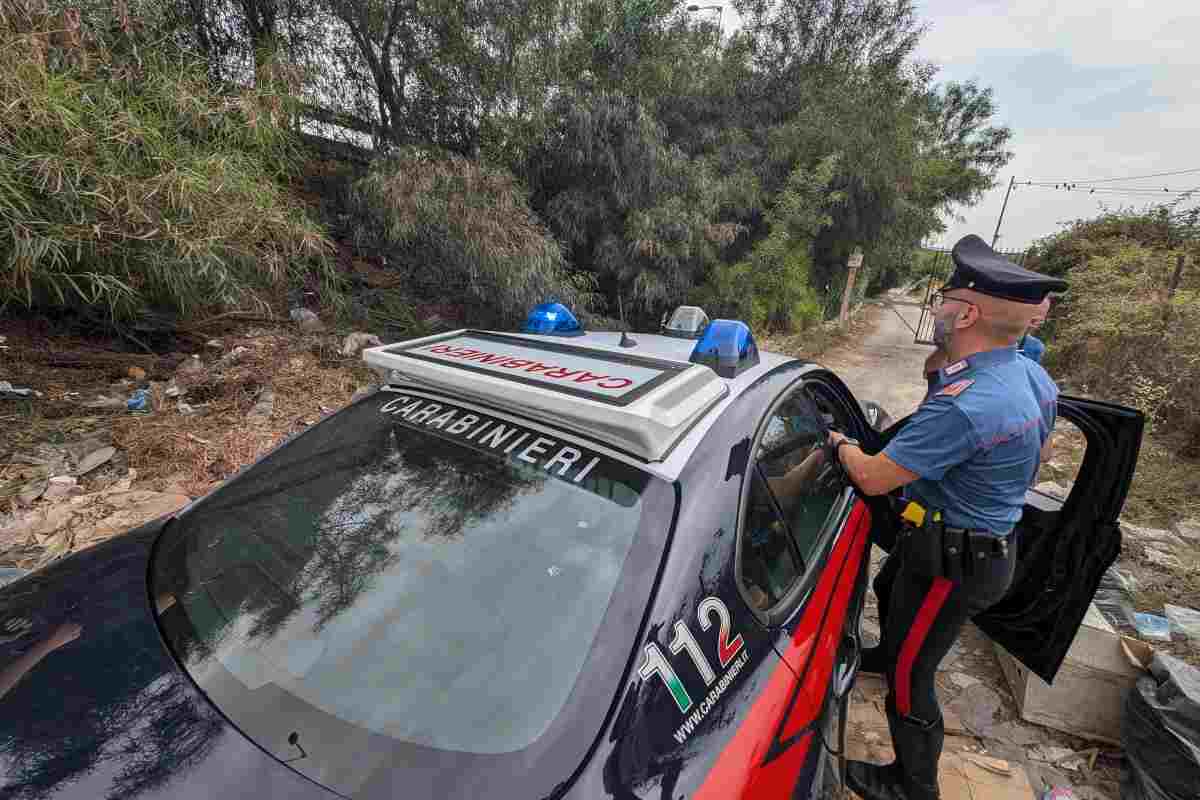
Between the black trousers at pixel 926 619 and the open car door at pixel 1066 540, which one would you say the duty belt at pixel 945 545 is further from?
the open car door at pixel 1066 540

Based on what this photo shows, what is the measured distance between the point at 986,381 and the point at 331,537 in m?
1.76

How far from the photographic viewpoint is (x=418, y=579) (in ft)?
3.44

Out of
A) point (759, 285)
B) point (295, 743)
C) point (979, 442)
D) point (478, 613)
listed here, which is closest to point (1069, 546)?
point (979, 442)

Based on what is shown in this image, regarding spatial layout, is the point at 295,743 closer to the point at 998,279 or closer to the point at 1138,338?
the point at 998,279

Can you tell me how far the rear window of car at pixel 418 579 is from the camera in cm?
86

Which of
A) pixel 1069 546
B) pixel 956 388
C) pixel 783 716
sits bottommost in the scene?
pixel 1069 546

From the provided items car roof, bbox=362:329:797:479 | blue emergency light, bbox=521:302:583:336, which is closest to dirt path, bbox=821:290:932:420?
blue emergency light, bbox=521:302:583:336

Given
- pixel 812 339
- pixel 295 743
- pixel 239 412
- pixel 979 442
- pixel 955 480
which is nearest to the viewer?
pixel 295 743

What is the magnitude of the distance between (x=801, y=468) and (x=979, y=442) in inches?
18.4

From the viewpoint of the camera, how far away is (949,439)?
142 centimetres

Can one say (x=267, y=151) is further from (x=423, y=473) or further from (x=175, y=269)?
(x=423, y=473)

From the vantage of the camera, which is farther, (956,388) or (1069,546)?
(1069,546)

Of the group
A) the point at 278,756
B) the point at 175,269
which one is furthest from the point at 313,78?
the point at 278,756

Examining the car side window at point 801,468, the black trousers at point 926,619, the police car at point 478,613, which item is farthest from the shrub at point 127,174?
the black trousers at point 926,619
